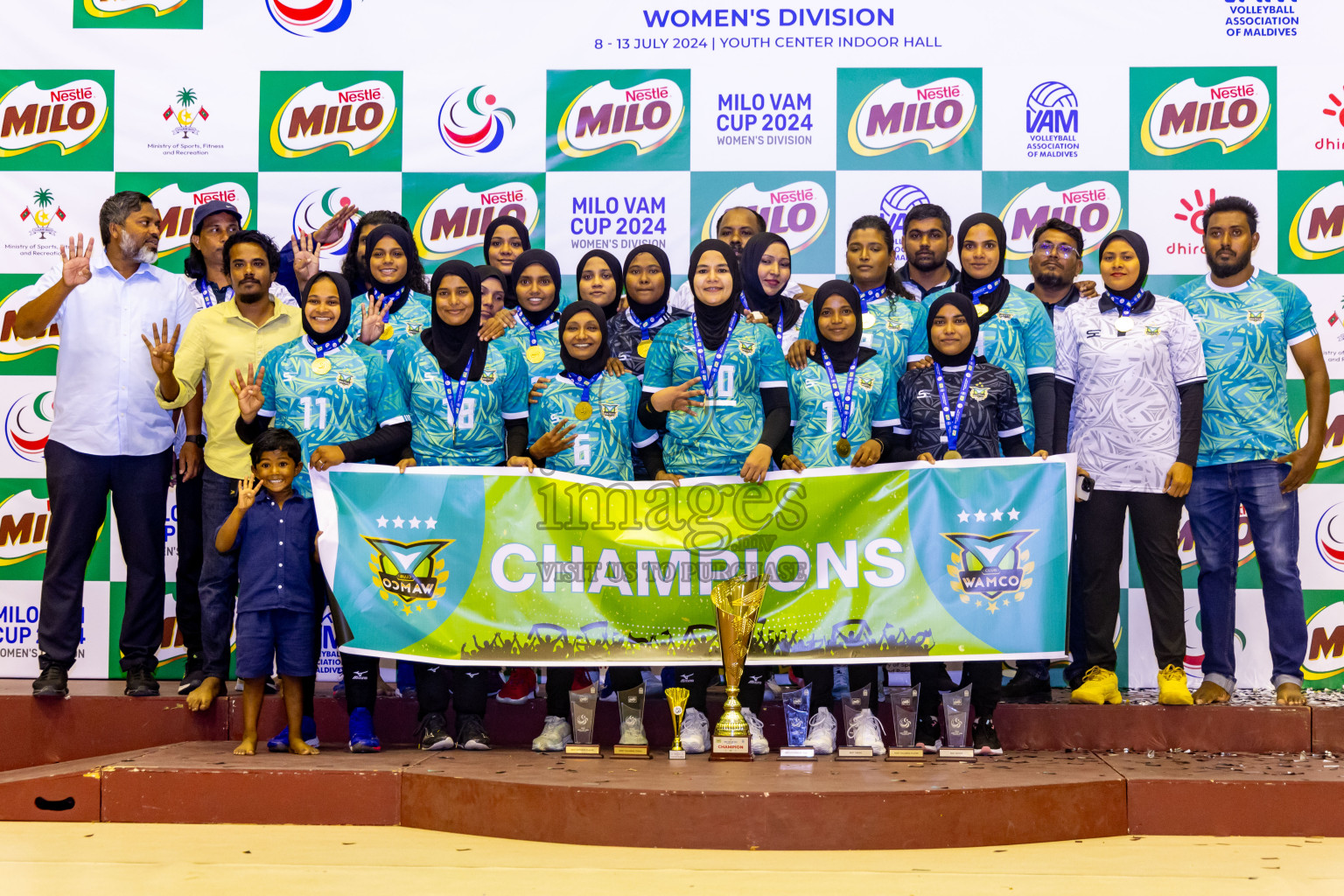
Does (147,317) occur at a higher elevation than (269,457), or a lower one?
higher

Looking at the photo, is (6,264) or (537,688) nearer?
(537,688)

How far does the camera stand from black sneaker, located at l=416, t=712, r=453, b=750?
187 inches

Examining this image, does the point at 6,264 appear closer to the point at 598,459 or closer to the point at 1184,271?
the point at 598,459

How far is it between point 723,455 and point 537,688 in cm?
147

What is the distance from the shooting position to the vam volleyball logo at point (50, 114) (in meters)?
6.27

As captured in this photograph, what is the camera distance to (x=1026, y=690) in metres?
5.14

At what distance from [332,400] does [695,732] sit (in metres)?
1.92

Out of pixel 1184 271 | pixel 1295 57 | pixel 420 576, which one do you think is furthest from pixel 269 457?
pixel 1295 57

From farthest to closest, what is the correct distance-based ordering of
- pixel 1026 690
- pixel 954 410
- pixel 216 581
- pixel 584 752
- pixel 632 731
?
pixel 1026 690 → pixel 216 581 → pixel 954 410 → pixel 632 731 → pixel 584 752

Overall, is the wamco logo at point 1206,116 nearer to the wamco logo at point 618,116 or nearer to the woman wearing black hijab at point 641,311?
the wamco logo at point 618,116

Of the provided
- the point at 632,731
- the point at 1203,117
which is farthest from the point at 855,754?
the point at 1203,117

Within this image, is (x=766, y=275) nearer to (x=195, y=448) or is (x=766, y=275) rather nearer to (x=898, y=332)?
(x=898, y=332)

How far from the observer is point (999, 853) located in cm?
390

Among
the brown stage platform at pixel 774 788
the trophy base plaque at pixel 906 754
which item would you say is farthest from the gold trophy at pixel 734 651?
the trophy base plaque at pixel 906 754
